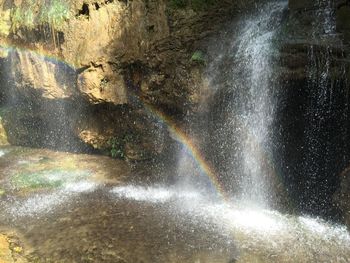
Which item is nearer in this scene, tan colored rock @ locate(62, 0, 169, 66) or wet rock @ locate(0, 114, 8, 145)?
tan colored rock @ locate(62, 0, 169, 66)

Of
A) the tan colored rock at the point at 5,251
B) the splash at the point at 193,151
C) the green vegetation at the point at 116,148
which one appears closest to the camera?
the tan colored rock at the point at 5,251

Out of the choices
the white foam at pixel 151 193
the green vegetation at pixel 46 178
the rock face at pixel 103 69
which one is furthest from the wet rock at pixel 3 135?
the white foam at pixel 151 193

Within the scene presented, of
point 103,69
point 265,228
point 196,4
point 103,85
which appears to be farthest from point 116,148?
point 265,228

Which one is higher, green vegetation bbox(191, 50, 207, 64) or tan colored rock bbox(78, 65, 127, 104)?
green vegetation bbox(191, 50, 207, 64)

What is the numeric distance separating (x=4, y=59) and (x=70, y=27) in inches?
197

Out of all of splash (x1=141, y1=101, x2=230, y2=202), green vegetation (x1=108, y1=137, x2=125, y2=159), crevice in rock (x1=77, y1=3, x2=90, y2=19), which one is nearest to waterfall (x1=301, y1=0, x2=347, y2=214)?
splash (x1=141, y1=101, x2=230, y2=202)

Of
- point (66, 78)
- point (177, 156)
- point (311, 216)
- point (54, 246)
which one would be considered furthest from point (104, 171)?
point (311, 216)

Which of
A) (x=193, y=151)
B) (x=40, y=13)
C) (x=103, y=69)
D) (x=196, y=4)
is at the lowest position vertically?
(x=193, y=151)

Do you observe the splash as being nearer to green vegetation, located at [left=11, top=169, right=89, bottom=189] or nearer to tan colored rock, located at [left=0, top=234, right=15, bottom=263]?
green vegetation, located at [left=11, top=169, right=89, bottom=189]

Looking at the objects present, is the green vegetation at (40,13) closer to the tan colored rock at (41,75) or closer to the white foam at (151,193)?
the tan colored rock at (41,75)

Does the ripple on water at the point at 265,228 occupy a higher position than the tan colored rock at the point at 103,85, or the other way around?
the tan colored rock at the point at 103,85

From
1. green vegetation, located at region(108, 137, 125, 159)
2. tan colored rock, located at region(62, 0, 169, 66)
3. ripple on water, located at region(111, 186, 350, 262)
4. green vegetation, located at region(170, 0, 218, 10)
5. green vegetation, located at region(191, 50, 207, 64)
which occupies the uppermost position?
green vegetation, located at region(170, 0, 218, 10)

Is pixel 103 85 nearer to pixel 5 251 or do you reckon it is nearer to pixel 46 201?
pixel 46 201

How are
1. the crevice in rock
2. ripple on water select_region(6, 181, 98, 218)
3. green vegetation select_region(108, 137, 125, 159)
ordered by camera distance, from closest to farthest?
ripple on water select_region(6, 181, 98, 218) → the crevice in rock → green vegetation select_region(108, 137, 125, 159)
